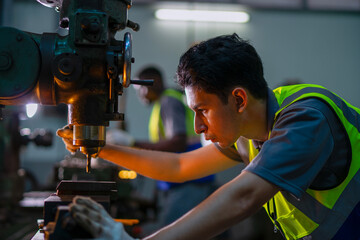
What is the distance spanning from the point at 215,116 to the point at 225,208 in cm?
27

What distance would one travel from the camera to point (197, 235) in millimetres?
707

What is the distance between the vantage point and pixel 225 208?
0.73 m

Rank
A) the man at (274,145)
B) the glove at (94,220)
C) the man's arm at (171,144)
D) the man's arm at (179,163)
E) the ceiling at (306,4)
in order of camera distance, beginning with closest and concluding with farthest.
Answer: the glove at (94,220) < the man at (274,145) < the man's arm at (179,163) < the man's arm at (171,144) < the ceiling at (306,4)

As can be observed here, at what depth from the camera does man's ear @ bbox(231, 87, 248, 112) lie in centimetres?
91

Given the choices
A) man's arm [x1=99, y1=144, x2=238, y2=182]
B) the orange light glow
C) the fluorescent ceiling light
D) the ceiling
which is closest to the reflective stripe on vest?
the orange light glow

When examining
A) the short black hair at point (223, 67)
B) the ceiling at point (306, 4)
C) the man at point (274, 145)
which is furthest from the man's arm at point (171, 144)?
the ceiling at point (306, 4)

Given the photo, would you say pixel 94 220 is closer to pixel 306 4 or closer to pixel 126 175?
pixel 126 175

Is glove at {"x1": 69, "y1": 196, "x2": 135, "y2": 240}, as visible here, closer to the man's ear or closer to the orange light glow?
the man's ear

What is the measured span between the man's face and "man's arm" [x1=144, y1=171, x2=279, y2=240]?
0.65 feet

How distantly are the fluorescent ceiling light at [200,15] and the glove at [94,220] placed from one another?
4200 mm

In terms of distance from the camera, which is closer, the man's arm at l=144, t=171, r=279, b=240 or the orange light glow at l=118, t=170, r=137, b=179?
the man's arm at l=144, t=171, r=279, b=240

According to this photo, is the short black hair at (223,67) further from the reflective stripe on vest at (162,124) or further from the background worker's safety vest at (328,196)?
the reflective stripe on vest at (162,124)

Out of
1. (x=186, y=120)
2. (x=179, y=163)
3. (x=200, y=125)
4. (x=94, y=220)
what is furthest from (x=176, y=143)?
(x=94, y=220)

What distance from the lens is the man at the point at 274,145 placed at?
2.42ft
